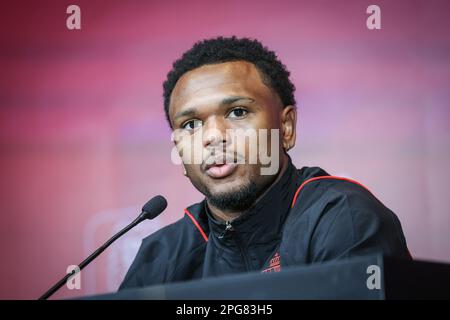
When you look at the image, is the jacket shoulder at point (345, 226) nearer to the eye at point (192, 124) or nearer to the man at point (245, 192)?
the man at point (245, 192)

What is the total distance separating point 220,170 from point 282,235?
0.22m

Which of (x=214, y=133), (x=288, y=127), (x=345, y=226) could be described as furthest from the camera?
(x=288, y=127)

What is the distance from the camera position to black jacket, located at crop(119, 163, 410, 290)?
1.21m

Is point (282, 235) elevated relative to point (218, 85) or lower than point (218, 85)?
lower

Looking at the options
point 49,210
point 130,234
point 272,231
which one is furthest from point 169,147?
point 272,231

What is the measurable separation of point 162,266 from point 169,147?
570 mm

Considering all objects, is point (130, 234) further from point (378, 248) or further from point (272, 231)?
point (378, 248)

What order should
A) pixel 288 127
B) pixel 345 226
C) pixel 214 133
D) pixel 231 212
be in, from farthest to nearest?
pixel 288 127, pixel 231 212, pixel 214 133, pixel 345 226

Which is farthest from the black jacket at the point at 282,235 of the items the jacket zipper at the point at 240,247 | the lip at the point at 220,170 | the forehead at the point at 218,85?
the forehead at the point at 218,85

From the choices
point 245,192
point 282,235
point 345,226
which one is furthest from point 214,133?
point 345,226

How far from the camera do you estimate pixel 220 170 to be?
1464 mm

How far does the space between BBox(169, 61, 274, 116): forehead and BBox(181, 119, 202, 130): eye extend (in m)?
0.04

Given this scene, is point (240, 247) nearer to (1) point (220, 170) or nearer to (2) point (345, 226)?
(1) point (220, 170)

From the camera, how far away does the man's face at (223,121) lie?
4.81ft
